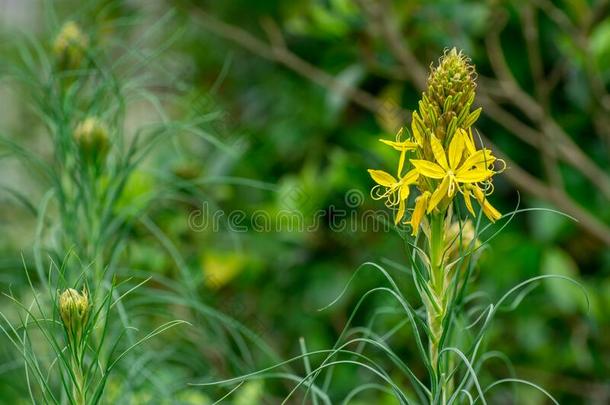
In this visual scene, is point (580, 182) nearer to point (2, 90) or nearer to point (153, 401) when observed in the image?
point (153, 401)

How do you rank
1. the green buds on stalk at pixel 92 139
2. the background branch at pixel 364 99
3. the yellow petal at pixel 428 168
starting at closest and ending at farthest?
1. the yellow petal at pixel 428 168
2. the green buds on stalk at pixel 92 139
3. the background branch at pixel 364 99

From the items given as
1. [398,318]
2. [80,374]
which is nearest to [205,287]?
[398,318]

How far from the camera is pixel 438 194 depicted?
568mm

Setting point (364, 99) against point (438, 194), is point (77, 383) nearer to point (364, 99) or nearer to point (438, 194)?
point (438, 194)

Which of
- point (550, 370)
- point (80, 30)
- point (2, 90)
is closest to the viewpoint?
point (80, 30)

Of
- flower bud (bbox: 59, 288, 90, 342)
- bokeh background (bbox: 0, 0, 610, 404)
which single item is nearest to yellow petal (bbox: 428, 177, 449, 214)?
flower bud (bbox: 59, 288, 90, 342)

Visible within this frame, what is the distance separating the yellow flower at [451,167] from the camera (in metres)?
0.56

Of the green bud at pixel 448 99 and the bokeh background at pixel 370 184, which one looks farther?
the bokeh background at pixel 370 184

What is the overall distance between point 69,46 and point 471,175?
0.63 m

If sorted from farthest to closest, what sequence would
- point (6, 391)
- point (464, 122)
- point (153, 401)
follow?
point (6, 391) < point (153, 401) < point (464, 122)

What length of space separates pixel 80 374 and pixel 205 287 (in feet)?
3.26

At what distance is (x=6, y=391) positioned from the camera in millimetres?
1557

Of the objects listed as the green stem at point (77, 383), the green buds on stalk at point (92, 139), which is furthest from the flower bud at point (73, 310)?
the green buds on stalk at point (92, 139)

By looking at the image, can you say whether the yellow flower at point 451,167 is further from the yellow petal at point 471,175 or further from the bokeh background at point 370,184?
the bokeh background at point 370,184
